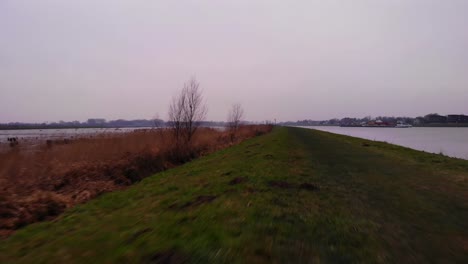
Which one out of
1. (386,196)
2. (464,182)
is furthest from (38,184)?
(464,182)

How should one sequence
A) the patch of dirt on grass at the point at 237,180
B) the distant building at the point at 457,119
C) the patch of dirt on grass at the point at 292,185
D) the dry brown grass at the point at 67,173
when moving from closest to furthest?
the dry brown grass at the point at 67,173
the patch of dirt on grass at the point at 292,185
the patch of dirt on grass at the point at 237,180
the distant building at the point at 457,119

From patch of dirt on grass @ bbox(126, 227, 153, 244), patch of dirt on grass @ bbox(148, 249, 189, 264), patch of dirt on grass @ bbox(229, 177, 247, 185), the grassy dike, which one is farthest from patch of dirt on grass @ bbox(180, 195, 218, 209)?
patch of dirt on grass @ bbox(148, 249, 189, 264)

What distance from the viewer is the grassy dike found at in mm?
4145

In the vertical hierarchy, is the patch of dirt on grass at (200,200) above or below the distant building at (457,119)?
below

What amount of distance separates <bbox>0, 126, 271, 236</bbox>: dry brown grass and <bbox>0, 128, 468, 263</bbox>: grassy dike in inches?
36.1

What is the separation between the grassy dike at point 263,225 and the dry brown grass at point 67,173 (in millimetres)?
918

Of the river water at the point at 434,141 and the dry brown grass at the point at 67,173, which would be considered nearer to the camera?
the dry brown grass at the point at 67,173

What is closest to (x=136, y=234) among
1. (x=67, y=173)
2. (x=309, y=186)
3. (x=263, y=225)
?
(x=263, y=225)

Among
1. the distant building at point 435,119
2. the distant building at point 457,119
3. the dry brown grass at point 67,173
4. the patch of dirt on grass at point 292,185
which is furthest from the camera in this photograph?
A: the distant building at point 435,119

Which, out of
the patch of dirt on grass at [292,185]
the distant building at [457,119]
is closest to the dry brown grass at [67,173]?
the patch of dirt on grass at [292,185]

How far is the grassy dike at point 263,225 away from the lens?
414 cm

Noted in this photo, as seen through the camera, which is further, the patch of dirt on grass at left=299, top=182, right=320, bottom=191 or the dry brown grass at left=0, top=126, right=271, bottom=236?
the patch of dirt on grass at left=299, top=182, right=320, bottom=191

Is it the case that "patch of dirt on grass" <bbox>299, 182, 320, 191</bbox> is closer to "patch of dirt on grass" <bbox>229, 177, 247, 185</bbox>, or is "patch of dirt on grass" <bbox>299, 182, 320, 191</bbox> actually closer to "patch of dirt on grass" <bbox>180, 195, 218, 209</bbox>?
"patch of dirt on grass" <bbox>229, 177, 247, 185</bbox>

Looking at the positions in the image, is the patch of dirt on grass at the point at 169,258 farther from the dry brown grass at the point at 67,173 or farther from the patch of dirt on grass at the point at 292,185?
the patch of dirt on grass at the point at 292,185
